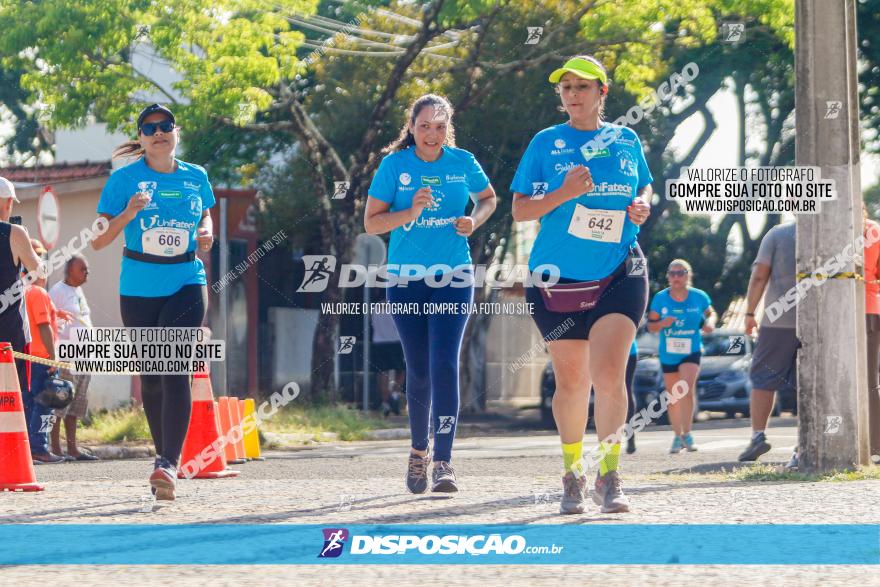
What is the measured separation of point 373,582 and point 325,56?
21185mm

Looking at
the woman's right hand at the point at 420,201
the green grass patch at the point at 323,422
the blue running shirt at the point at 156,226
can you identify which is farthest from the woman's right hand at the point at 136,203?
the green grass patch at the point at 323,422

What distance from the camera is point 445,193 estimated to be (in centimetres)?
801

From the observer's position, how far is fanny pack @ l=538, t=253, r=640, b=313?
268 inches

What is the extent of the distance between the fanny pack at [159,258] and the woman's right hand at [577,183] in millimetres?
2118

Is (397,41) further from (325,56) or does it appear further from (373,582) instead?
(373,582)

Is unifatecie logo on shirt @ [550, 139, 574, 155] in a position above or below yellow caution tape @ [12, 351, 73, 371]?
above

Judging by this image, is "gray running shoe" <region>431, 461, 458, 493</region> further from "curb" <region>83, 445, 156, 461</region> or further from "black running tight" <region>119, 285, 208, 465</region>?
"curb" <region>83, 445, 156, 461</region>

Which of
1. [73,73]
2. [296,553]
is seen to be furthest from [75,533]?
[73,73]

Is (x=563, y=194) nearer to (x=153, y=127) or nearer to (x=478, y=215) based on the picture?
(x=478, y=215)

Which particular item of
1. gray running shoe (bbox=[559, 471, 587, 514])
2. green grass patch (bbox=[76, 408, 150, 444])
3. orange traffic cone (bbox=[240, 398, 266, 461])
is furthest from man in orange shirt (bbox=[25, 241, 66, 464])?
gray running shoe (bbox=[559, 471, 587, 514])
